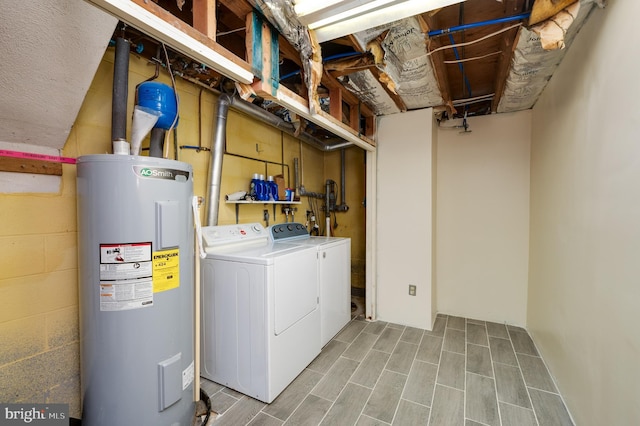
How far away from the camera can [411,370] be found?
205cm

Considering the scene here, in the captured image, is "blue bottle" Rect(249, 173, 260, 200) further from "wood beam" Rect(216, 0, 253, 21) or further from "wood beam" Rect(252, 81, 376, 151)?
"wood beam" Rect(216, 0, 253, 21)

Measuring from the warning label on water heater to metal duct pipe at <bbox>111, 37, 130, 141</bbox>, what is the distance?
632mm

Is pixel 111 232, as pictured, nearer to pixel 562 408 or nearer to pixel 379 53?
pixel 379 53

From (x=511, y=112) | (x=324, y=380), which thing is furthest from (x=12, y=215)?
(x=511, y=112)

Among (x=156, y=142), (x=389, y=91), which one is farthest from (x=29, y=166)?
(x=389, y=91)

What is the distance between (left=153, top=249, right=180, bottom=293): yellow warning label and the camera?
127 cm

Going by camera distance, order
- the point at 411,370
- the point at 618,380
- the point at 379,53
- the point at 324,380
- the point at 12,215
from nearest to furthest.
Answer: the point at 618,380 < the point at 12,215 < the point at 379,53 < the point at 324,380 < the point at 411,370

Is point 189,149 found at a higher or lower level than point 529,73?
lower

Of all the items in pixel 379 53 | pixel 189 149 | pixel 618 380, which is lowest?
pixel 618 380

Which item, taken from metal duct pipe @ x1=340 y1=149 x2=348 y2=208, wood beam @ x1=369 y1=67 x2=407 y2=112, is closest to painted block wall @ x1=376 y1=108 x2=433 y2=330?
wood beam @ x1=369 y1=67 x2=407 y2=112

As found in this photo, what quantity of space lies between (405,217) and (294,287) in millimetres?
1524

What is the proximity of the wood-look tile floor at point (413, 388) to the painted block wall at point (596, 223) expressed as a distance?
0.22 metres

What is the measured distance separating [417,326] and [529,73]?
2.46 meters

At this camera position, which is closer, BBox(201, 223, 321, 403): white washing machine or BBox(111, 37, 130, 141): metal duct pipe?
BBox(111, 37, 130, 141): metal duct pipe
